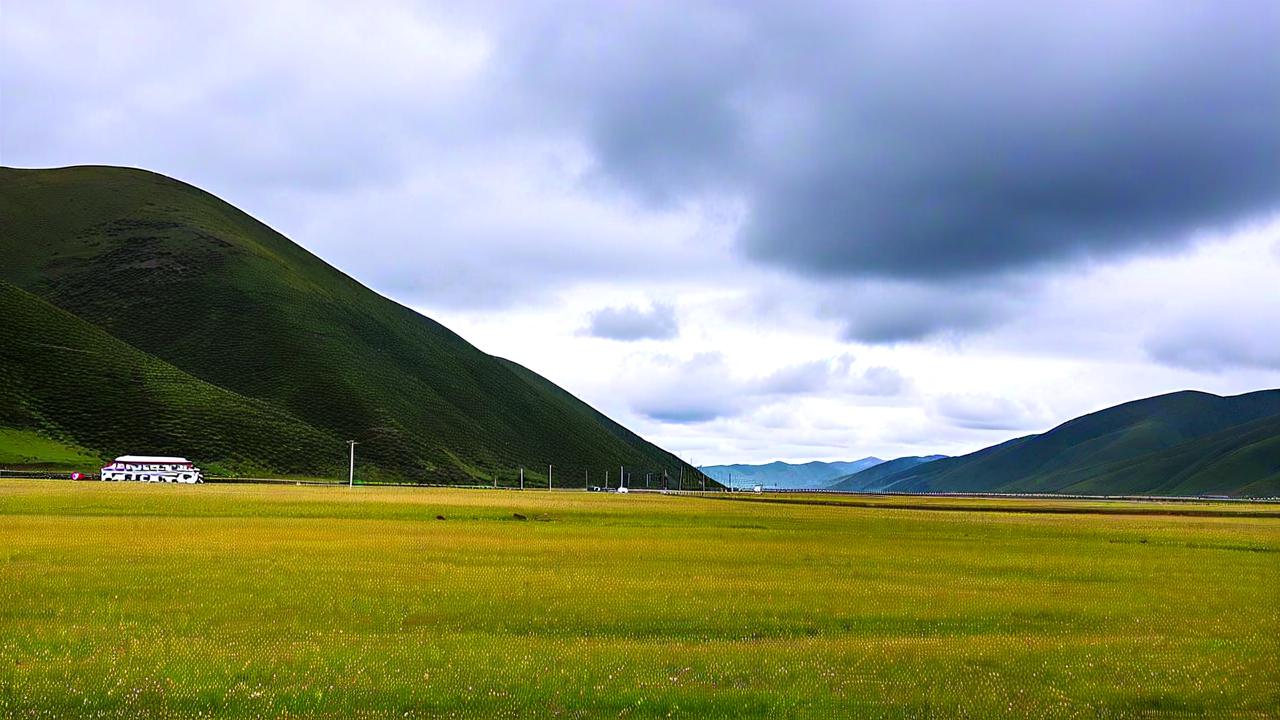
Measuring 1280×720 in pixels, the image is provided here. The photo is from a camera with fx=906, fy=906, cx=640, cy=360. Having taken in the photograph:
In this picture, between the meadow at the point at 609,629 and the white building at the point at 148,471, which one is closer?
the meadow at the point at 609,629

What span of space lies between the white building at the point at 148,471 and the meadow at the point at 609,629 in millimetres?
131640

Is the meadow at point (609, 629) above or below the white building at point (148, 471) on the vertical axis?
below

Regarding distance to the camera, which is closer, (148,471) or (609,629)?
(609,629)

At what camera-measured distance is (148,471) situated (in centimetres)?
17288

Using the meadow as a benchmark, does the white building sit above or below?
above

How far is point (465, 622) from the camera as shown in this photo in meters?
27.3

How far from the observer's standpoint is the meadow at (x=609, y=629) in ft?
62.1

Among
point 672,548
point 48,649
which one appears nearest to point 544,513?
point 672,548

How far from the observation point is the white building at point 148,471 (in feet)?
559

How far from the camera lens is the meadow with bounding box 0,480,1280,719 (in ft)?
62.1

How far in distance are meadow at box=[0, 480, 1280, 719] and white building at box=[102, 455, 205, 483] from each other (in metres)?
132

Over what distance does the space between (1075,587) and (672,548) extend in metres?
22.8

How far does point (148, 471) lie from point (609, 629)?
17346cm

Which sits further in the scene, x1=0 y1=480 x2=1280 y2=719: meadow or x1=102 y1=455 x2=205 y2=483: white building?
x1=102 y1=455 x2=205 y2=483: white building
